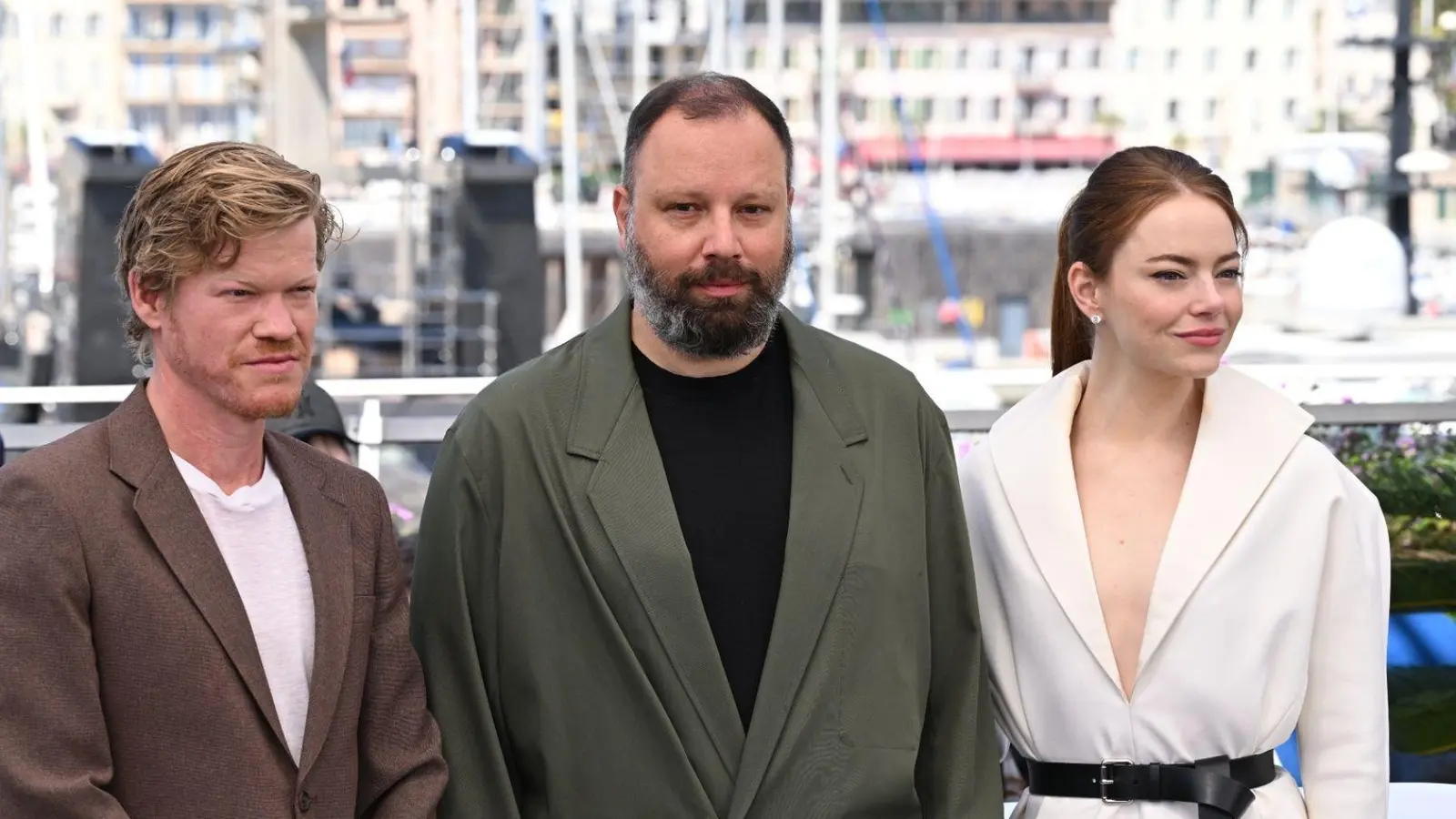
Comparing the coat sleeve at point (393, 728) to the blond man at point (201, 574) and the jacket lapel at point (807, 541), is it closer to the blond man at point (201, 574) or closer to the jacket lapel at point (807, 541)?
the blond man at point (201, 574)

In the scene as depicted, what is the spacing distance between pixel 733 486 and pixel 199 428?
693 mm

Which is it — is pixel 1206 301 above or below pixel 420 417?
above

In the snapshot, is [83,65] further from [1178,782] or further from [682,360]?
[1178,782]

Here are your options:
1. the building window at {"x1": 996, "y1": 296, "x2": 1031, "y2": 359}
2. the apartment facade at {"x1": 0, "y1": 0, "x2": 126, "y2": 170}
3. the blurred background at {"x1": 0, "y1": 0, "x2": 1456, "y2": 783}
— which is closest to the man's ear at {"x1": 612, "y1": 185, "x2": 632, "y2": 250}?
the blurred background at {"x1": 0, "y1": 0, "x2": 1456, "y2": 783}

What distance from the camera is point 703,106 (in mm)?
2404

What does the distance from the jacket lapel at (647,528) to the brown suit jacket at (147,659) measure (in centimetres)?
35

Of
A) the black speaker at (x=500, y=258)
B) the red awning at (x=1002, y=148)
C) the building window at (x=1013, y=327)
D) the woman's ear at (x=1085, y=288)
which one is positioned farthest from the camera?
the red awning at (x=1002, y=148)

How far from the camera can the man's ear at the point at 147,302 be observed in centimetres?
217

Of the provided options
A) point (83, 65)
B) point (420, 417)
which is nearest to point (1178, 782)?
point (420, 417)

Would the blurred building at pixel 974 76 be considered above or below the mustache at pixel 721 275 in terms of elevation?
above

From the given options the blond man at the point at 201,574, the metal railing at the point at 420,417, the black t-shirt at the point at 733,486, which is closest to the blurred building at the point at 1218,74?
the metal railing at the point at 420,417

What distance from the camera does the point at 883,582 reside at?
2426mm

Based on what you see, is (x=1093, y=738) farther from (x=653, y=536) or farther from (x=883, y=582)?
(x=653, y=536)

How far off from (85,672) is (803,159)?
125ft
